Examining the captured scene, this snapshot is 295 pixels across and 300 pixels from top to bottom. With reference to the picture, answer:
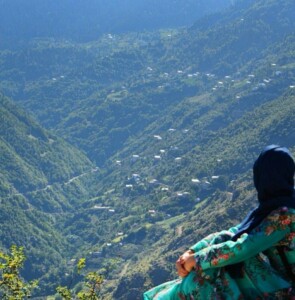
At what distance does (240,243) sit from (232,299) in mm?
726

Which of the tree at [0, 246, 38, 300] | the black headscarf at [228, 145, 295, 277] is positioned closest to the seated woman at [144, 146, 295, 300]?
the black headscarf at [228, 145, 295, 277]

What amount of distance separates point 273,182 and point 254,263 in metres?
1.09

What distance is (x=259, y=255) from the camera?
843cm

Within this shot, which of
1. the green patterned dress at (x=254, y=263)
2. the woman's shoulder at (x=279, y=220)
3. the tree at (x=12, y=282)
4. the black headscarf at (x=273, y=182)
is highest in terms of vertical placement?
the black headscarf at (x=273, y=182)

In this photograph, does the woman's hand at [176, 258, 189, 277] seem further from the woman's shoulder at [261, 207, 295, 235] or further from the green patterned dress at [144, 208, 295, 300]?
the woman's shoulder at [261, 207, 295, 235]

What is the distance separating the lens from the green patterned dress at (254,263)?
825 centimetres

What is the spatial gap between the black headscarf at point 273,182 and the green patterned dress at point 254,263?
0.36 feet

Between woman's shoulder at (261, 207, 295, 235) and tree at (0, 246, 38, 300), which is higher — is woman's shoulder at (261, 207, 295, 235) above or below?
above

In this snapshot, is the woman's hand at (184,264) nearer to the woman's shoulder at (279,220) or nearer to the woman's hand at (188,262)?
the woman's hand at (188,262)

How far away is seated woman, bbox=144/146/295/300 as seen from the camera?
8.27 meters

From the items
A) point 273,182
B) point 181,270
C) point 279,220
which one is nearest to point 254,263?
point 279,220

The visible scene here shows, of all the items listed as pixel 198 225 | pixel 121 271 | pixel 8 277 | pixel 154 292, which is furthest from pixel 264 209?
pixel 121 271

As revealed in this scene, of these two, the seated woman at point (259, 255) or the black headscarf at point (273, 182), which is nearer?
the seated woman at point (259, 255)

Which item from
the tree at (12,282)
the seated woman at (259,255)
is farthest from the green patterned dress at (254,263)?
the tree at (12,282)
